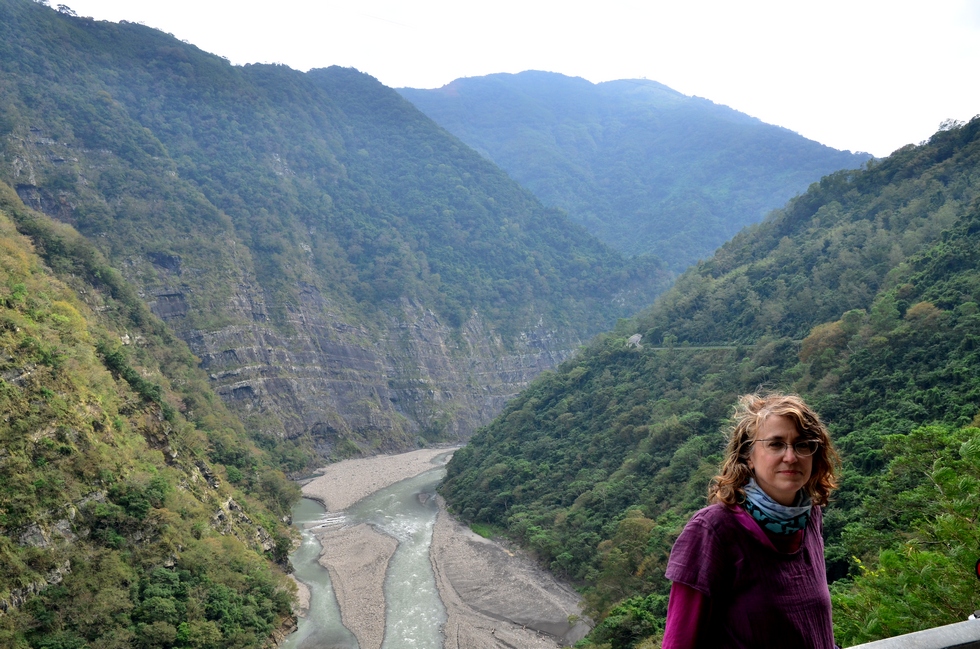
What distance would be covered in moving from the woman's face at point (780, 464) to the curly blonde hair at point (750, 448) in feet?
0.11

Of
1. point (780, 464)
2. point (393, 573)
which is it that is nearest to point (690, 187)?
point (393, 573)

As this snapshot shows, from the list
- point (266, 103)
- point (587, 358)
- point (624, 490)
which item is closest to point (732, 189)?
point (266, 103)

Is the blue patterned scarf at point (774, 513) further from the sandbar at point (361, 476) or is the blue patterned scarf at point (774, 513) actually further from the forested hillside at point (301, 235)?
the forested hillside at point (301, 235)

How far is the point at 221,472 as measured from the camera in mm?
40156

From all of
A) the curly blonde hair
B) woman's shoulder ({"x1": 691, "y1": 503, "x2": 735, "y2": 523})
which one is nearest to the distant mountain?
the curly blonde hair

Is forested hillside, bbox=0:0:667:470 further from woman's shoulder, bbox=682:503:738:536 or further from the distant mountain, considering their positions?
woman's shoulder, bbox=682:503:738:536

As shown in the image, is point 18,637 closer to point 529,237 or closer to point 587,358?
point 587,358

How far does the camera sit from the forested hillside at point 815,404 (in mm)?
13324

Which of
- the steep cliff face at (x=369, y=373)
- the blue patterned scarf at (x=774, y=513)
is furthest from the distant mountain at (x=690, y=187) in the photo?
the blue patterned scarf at (x=774, y=513)

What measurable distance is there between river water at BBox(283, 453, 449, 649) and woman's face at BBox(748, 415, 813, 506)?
1126 inches

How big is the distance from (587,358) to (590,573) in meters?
28.7

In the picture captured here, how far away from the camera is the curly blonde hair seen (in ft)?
8.78

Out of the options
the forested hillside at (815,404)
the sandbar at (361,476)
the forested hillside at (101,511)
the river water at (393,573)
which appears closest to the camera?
the forested hillside at (815,404)

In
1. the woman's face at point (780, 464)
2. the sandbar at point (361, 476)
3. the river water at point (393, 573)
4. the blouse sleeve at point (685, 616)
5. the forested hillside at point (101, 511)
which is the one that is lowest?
the sandbar at point (361, 476)
